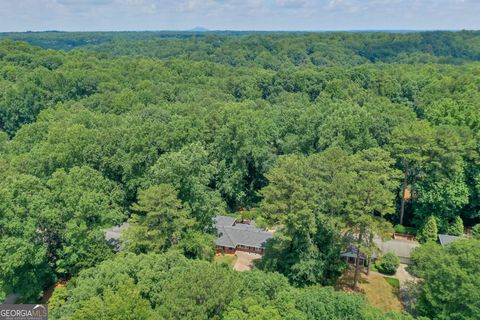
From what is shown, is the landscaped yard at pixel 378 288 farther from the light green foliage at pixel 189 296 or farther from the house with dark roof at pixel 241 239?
the house with dark roof at pixel 241 239

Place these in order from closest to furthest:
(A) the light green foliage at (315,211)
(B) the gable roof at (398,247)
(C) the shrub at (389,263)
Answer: (A) the light green foliage at (315,211) → (C) the shrub at (389,263) → (B) the gable roof at (398,247)

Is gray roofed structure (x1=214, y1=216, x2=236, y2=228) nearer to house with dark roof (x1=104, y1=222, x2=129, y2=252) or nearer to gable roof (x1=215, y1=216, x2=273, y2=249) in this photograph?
gable roof (x1=215, y1=216, x2=273, y2=249)

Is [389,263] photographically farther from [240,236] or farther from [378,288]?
[240,236]

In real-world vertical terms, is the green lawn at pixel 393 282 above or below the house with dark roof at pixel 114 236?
below

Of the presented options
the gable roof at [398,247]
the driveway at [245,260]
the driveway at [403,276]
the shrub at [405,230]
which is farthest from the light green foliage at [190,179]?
the shrub at [405,230]

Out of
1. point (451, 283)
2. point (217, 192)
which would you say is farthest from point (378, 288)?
point (217, 192)

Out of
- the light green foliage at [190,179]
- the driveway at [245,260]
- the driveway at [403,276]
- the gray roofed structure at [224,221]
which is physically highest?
the light green foliage at [190,179]
